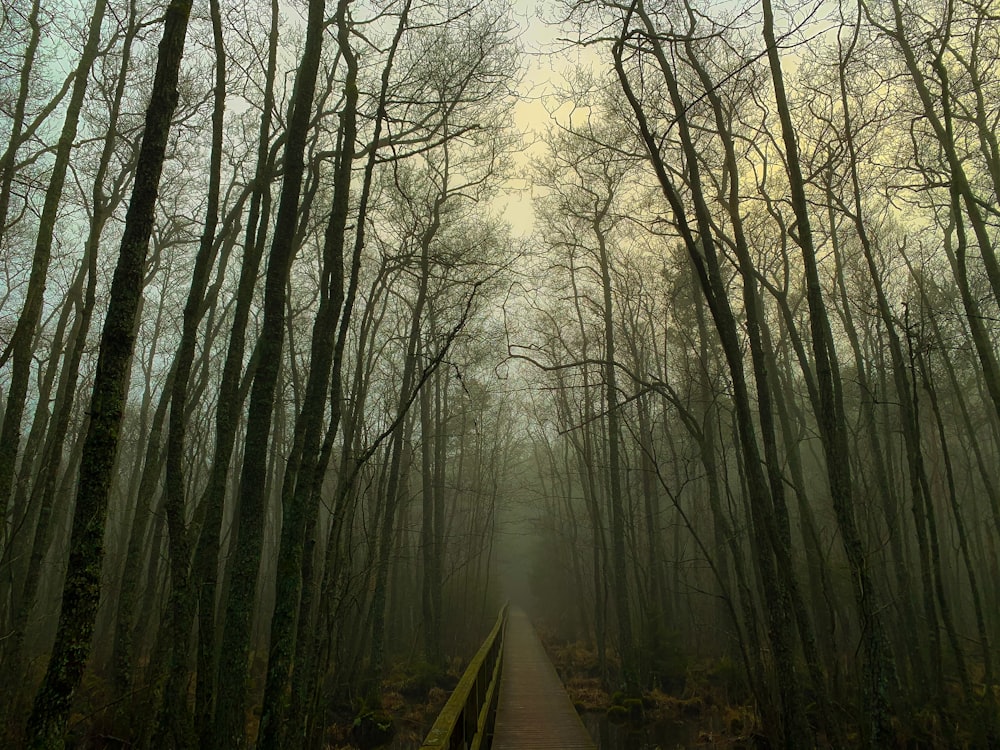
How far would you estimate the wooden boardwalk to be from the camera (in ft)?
22.9

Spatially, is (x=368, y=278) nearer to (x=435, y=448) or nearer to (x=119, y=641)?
(x=435, y=448)

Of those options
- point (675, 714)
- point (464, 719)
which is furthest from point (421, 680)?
point (464, 719)

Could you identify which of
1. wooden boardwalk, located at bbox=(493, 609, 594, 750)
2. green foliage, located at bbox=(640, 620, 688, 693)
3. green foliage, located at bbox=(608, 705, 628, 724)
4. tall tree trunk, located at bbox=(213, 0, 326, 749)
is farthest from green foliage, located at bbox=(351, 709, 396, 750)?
green foliage, located at bbox=(640, 620, 688, 693)

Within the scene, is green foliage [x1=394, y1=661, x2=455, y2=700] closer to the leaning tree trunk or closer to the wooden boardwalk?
the wooden boardwalk

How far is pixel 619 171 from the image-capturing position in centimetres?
1005

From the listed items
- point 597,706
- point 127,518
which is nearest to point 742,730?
point 597,706

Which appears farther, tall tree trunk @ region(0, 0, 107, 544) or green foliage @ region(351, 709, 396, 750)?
green foliage @ region(351, 709, 396, 750)

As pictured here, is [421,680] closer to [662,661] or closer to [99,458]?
[662,661]

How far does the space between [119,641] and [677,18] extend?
10.2 m

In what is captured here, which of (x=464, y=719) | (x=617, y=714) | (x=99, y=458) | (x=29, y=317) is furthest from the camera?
(x=617, y=714)

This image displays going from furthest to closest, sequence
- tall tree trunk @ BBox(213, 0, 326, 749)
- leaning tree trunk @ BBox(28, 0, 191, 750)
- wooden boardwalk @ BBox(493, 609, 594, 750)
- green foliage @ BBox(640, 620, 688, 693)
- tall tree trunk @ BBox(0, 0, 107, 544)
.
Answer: green foliage @ BBox(640, 620, 688, 693) → wooden boardwalk @ BBox(493, 609, 594, 750) → tall tree trunk @ BBox(0, 0, 107, 544) → tall tree trunk @ BBox(213, 0, 326, 749) → leaning tree trunk @ BBox(28, 0, 191, 750)

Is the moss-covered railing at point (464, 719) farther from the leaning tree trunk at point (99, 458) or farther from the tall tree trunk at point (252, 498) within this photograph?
the leaning tree trunk at point (99, 458)

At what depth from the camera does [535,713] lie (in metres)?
8.45

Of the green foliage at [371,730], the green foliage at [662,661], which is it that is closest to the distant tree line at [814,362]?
the green foliage at [662,661]
